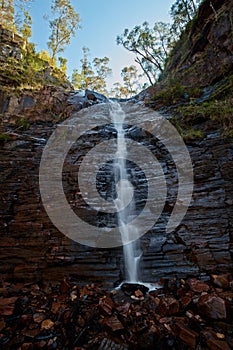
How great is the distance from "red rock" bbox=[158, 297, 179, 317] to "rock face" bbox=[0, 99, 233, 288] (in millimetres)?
491

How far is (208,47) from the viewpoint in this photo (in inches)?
445

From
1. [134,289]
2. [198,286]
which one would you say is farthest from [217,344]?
[134,289]

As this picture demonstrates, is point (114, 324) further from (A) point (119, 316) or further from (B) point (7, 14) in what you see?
(B) point (7, 14)

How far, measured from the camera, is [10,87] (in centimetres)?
1012

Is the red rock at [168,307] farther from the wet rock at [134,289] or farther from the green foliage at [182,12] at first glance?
the green foliage at [182,12]

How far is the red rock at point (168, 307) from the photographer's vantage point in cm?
280

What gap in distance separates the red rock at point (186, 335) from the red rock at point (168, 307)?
0.23 metres

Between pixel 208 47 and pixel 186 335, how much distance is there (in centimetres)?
1297

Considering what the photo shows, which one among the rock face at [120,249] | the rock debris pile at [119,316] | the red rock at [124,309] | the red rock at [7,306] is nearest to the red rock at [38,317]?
the rock debris pile at [119,316]

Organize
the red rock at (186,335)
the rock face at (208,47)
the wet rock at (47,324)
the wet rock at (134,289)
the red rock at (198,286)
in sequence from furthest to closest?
Answer: the rock face at (208,47) → the wet rock at (134,289) → the red rock at (198,286) → the wet rock at (47,324) → the red rock at (186,335)

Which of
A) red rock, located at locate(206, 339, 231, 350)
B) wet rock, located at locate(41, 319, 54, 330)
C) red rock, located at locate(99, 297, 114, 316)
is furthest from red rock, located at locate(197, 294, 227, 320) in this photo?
wet rock, located at locate(41, 319, 54, 330)

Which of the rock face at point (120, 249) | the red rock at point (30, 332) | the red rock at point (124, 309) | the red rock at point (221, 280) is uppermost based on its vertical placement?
the rock face at point (120, 249)

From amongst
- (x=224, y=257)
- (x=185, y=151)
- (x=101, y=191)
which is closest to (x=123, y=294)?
(x=224, y=257)

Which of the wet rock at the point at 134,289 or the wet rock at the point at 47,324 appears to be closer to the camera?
the wet rock at the point at 47,324
